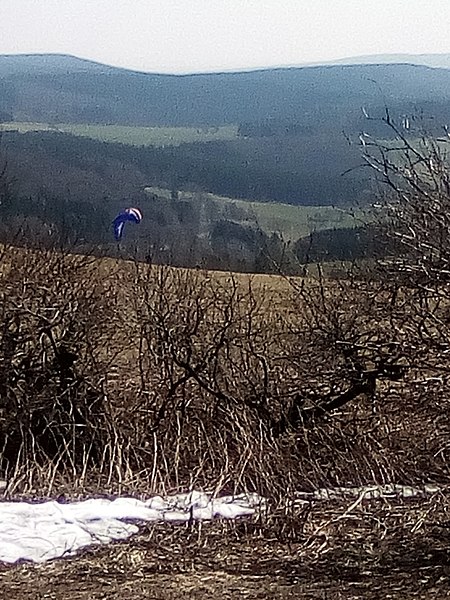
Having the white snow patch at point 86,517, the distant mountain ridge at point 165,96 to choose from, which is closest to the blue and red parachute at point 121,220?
the white snow patch at point 86,517

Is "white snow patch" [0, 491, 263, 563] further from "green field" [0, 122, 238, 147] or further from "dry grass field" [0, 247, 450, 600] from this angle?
"green field" [0, 122, 238, 147]

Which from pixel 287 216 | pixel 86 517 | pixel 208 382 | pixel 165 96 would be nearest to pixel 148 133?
pixel 165 96

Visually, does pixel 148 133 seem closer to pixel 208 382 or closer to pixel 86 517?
pixel 208 382

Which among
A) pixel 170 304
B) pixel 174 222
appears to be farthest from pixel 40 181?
pixel 170 304

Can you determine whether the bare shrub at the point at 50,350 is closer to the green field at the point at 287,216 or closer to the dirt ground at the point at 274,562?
the green field at the point at 287,216

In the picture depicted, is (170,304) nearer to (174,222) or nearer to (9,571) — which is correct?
(9,571)
